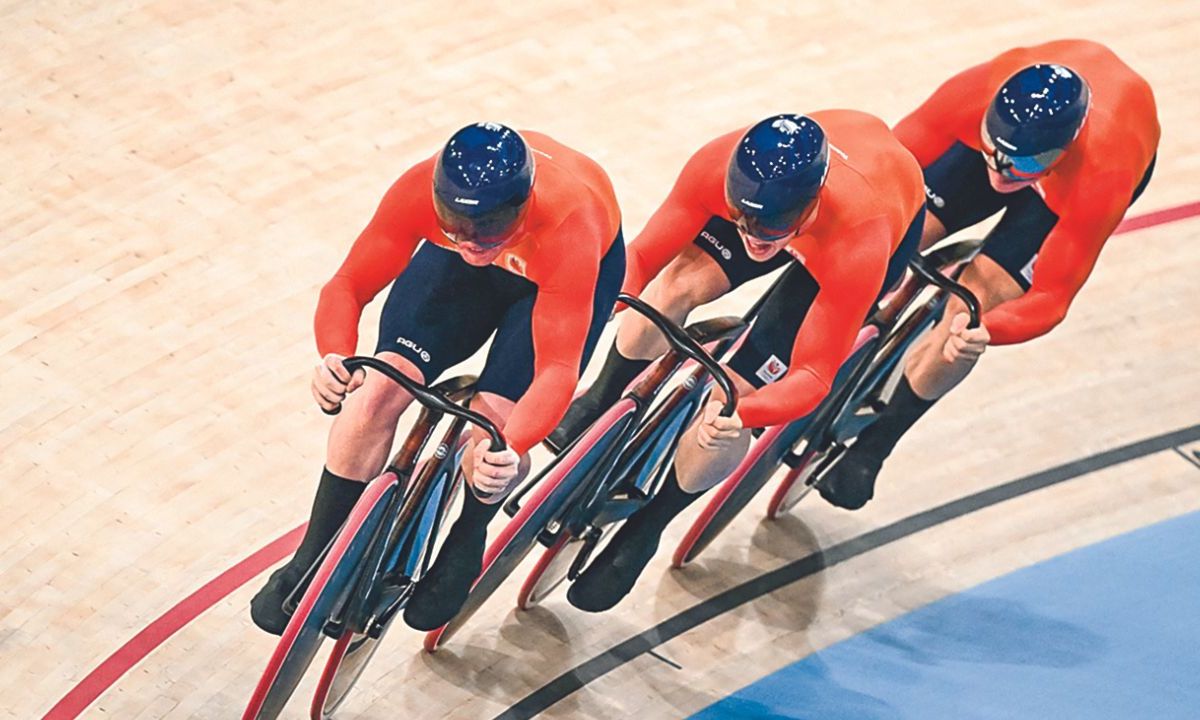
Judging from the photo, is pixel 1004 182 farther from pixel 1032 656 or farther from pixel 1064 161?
pixel 1032 656

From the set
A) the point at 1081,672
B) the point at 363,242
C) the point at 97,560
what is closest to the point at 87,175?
the point at 97,560

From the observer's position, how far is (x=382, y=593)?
12.5 feet

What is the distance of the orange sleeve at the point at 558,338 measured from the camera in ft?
11.6

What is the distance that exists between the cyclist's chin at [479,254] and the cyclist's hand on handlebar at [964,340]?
133cm

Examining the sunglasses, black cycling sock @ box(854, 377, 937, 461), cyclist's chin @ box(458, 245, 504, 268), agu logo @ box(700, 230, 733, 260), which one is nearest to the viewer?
cyclist's chin @ box(458, 245, 504, 268)

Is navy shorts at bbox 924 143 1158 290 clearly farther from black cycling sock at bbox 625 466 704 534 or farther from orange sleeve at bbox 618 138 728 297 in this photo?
black cycling sock at bbox 625 466 704 534

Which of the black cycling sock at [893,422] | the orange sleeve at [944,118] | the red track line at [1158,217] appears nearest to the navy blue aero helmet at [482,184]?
the orange sleeve at [944,118]

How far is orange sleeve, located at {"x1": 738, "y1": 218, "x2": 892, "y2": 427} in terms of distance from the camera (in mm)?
3820

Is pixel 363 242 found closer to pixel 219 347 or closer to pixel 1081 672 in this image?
pixel 219 347

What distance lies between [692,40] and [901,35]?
922mm

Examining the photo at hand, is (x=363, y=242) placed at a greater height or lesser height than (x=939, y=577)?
greater

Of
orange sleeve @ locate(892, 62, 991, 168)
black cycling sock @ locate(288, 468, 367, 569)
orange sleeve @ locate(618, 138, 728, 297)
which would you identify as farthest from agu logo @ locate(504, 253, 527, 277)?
orange sleeve @ locate(892, 62, 991, 168)

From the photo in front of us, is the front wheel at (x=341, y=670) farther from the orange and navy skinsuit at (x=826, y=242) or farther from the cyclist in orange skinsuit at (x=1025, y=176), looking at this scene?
the cyclist in orange skinsuit at (x=1025, y=176)

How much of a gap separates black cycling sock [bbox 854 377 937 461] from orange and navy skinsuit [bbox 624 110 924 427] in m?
0.66
